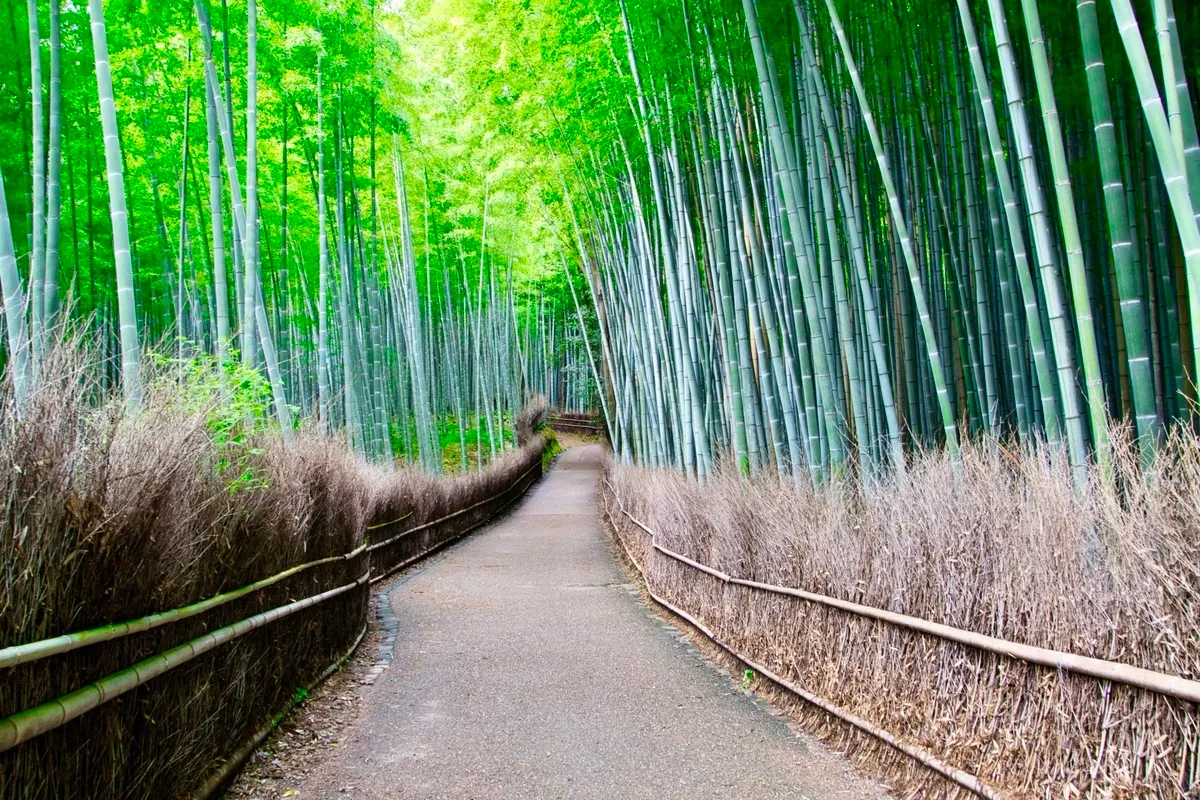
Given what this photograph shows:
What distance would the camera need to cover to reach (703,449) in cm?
721

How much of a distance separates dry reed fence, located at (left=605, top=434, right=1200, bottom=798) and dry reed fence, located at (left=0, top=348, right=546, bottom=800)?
83.5 inches

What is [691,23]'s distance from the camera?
529cm

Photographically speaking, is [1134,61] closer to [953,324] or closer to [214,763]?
[953,324]

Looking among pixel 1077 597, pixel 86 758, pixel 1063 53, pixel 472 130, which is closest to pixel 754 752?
pixel 1077 597

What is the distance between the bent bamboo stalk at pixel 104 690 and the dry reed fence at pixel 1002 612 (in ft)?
7.05

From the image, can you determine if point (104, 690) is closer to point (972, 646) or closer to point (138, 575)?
point (138, 575)

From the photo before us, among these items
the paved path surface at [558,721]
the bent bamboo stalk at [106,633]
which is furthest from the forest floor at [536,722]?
the bent bamboo stalk at [106,633]

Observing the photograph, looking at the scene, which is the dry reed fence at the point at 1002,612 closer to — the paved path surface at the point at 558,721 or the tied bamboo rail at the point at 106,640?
the paved path surface at the point at 558,721

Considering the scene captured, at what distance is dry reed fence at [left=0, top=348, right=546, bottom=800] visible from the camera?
1935 millimetres

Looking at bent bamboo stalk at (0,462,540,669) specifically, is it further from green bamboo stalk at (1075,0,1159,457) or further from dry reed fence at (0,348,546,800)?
green bamboo stalk at (1075,0,1159,457)

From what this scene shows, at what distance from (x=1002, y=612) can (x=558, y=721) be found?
1.90 metres

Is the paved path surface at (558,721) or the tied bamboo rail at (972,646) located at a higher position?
the tied bamboo rail at (972,646)

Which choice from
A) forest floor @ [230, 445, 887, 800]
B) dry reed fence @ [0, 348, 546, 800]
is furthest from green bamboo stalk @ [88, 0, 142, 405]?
forest floor @ [230, 445, 887, 800]

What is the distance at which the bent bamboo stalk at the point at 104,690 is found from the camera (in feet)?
5.79
